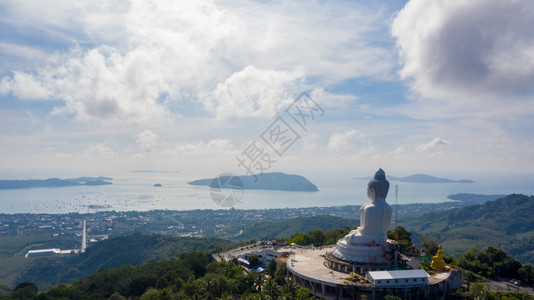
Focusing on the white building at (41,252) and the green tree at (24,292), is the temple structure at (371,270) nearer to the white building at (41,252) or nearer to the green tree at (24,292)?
the green tree at (24,292)

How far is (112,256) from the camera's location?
217ft

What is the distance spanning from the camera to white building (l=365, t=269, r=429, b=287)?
→ 2178 centimetres

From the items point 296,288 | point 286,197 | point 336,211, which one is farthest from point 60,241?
point 286,197

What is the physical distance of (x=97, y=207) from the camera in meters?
143

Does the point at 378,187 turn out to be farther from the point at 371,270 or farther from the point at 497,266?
the point at 497,266

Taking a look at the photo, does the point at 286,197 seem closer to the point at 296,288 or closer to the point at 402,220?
the point at 402,220

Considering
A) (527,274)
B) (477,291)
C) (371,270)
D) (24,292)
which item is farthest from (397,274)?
(24,292)

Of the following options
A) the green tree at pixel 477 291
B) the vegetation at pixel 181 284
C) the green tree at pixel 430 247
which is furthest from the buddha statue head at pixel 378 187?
the green tree at pixel 430 247

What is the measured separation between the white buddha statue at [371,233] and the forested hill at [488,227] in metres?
54.2

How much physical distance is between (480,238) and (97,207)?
12652 cm

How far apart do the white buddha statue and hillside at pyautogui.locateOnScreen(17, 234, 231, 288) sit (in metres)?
36.5

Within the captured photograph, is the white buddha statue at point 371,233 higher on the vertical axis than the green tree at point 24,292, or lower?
higher

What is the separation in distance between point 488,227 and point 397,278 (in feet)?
289

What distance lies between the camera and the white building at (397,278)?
71.5ft
